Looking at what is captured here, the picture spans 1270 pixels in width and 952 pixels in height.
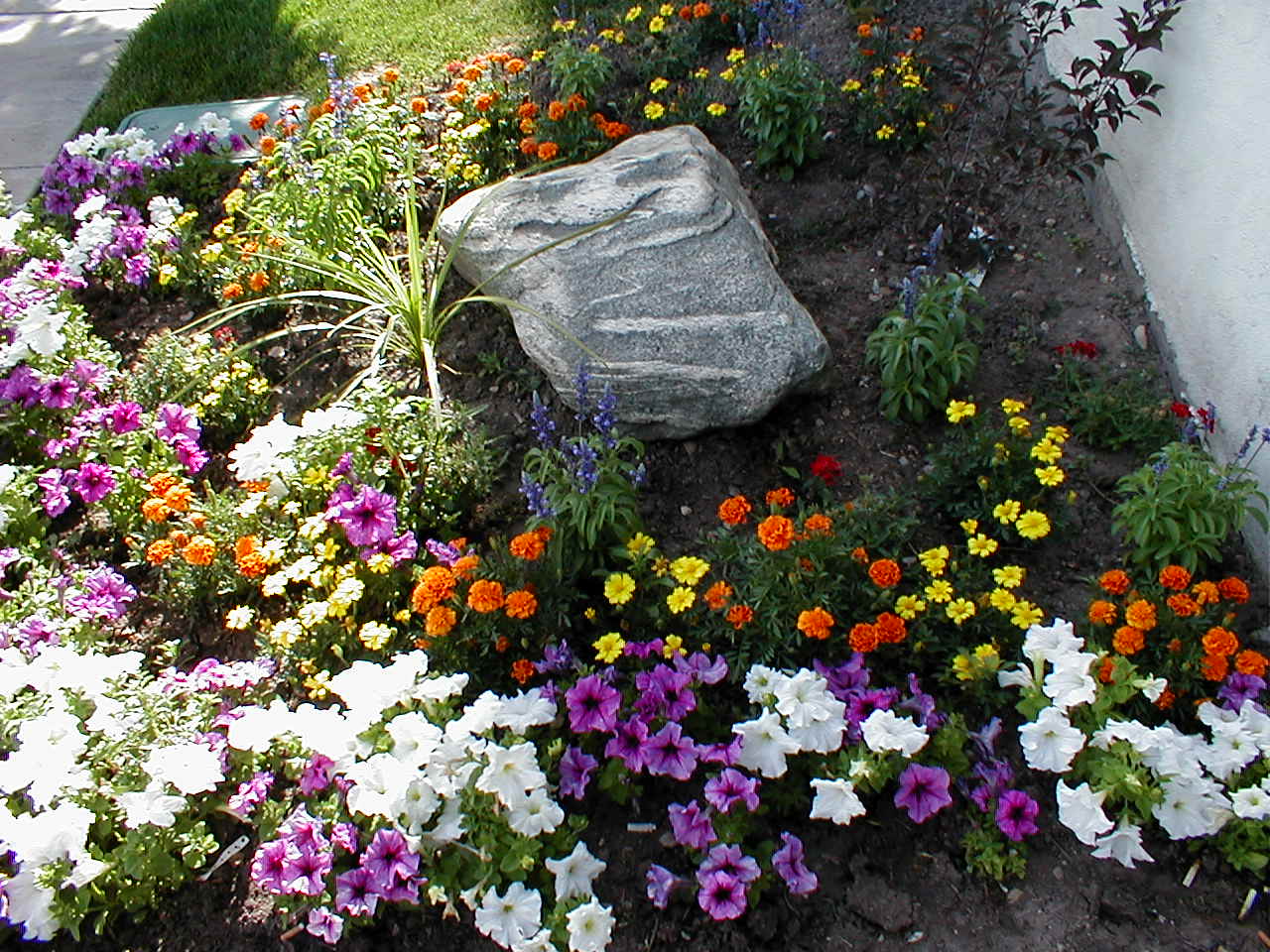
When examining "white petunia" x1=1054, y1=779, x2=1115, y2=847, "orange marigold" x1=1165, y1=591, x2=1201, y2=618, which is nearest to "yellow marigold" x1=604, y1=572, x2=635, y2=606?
"white petunia" x1=1054, y1=779, x2=1115, y2=847

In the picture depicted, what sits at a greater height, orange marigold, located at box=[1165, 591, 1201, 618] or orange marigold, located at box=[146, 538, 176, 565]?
orange marigold, located at box=[146, 538, 176, 565]

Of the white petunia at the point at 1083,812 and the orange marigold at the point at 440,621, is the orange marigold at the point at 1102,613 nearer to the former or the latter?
the white petunia at the point at 1083,812

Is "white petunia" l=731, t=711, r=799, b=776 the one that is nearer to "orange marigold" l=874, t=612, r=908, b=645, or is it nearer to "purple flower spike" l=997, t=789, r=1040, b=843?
"orange marigold" l=874, t=612, r=908, b=645

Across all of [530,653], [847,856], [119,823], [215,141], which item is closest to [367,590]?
[530,653]

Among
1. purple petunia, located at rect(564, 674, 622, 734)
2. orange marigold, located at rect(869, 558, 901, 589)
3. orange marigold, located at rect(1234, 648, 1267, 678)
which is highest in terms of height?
orange marigold, located at rect(869, 558, 901, 589)

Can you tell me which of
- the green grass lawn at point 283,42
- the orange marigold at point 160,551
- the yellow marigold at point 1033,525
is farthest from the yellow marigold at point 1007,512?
the green grass lawn at point 283,42

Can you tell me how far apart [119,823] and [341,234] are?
229 centimetres

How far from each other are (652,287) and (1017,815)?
1.94m

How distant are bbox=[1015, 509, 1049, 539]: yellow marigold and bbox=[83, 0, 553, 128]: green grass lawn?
159 inches

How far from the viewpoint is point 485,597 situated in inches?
106

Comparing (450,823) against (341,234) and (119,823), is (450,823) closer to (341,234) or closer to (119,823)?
(119,823)

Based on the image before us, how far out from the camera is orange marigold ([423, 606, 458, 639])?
2689 mm

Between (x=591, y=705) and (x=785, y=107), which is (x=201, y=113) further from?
(x=591, y=705)

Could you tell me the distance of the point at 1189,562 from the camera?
2.82 meters
